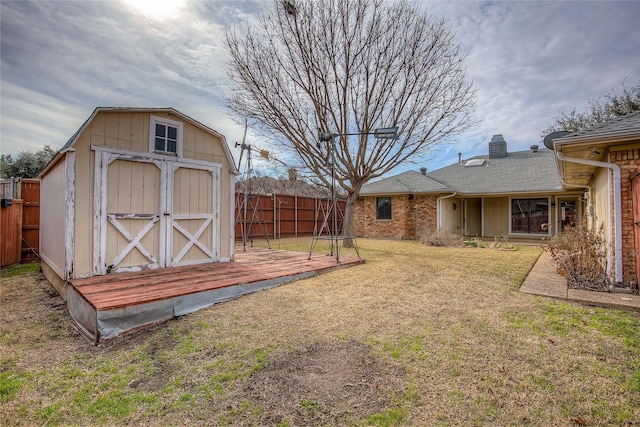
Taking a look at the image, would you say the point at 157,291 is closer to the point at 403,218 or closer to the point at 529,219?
the point at 403,218

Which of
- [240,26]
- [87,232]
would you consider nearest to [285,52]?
[240,26]

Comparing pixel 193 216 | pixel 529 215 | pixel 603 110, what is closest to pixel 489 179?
pixel 529 215

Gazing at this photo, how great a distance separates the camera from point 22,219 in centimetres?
768

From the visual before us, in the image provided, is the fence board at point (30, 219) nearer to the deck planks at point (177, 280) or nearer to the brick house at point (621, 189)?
the deck planks at point (177, 280)

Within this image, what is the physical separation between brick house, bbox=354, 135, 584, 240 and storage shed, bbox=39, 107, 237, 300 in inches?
399

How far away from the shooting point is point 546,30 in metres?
7.27

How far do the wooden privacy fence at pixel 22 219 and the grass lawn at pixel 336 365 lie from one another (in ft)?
15.0

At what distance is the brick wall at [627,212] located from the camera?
4.50 meters

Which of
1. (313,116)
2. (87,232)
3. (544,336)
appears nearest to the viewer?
(544,336)

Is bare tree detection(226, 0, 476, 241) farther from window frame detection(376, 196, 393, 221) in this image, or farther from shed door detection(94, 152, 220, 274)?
shed door detection(94, 152, 220, 274)

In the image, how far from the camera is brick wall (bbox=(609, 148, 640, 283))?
14.8 feet

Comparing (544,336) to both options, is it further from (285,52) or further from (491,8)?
(285,52)

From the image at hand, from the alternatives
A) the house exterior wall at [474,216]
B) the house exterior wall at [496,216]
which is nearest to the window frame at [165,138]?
the house exterior wall at [496,216]

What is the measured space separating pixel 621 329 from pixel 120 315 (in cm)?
529
